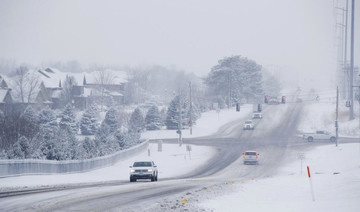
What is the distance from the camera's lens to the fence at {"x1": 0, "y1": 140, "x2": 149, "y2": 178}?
2879cm

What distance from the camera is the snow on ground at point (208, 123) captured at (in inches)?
3666

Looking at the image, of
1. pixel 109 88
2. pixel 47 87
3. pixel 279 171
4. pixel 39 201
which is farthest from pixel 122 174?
pixel 109 88

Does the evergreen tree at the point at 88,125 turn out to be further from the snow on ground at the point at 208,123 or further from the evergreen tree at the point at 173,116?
the evergreen tree at the point at 173,116

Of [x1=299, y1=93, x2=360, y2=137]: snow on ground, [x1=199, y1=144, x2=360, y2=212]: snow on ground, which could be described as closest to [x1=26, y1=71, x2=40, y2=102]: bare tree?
[x1=299, y1=93, x2=360, y2=137]: snow on ground

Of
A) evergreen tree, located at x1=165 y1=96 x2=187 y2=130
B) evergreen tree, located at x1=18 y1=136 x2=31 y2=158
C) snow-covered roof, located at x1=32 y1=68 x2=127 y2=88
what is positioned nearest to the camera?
evergreen tree, located at x1=18 y1=136 x2=31 y2=158

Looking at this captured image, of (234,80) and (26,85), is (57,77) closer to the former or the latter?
(26,85)

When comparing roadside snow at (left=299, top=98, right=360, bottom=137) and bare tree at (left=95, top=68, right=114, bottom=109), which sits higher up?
bare tree at (left=95, top=68, right=114, bottom=109)

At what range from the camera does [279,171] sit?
161 ft

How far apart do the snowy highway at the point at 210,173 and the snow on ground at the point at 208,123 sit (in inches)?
123

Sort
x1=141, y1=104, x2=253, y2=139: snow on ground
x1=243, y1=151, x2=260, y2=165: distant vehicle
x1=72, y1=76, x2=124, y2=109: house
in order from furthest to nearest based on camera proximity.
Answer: x1=72, y1=76, x2=124, y2=109: house < x1=141, y1=104, x2=253, y2=139: snow on ground < x1=243, y1=151, x2=260, y2=165: distant vehicle

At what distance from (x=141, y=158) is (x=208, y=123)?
46684 millimetres

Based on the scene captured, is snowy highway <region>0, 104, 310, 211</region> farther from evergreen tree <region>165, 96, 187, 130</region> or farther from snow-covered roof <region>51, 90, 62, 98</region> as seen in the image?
snow-covered roof <region>51, 90, 62, 98</region>

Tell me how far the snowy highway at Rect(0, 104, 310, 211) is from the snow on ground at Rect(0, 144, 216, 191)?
204cm

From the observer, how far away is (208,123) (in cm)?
10512
